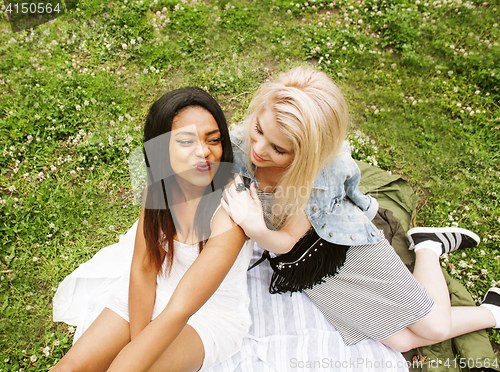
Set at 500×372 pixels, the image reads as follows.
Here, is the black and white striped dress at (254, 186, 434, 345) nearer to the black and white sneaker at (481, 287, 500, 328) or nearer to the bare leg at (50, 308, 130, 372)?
the black and white sneaker at (481, 287, 500, 328)

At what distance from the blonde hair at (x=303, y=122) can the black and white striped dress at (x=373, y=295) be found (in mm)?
874

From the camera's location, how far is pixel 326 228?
281cm

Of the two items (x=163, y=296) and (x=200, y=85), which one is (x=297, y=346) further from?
(x=200, y=85)

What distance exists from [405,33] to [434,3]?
0.83 meters

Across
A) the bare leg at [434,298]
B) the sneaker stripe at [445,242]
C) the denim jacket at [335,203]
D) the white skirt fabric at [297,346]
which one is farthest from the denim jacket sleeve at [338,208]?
the sneaker stripe at [445,242]

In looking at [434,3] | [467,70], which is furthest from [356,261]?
[434,3]

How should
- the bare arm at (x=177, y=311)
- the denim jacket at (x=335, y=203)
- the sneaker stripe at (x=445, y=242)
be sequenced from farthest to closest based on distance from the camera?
1. the sneaker stripe at (x=445, y=242)
2. the denim jacket at (x=335, y=203)
3. the bare arm at (x=177, y=311)

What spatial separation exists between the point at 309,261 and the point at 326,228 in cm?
37

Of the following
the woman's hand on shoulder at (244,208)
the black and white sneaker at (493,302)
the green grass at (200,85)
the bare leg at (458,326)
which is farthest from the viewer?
the green grass at (200,85)

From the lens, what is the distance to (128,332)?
2580 millimetres

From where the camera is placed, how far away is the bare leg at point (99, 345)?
7.68ft

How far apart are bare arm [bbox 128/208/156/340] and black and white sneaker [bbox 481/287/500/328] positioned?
333 cm

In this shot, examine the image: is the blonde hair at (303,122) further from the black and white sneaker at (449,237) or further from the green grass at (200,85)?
the green grass at (200,85)
